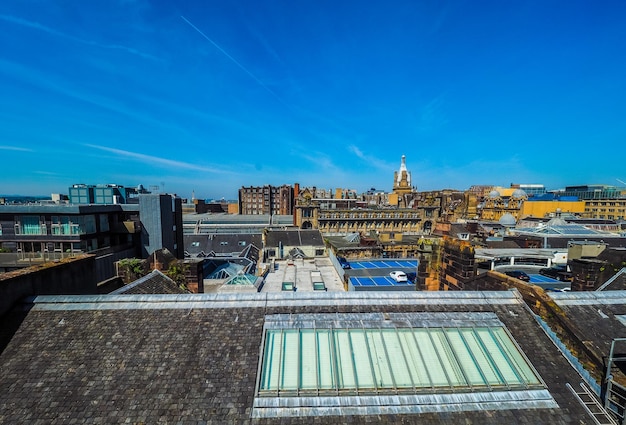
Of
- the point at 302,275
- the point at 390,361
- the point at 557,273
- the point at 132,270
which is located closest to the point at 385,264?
the point at 302,275

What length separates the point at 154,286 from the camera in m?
11.5

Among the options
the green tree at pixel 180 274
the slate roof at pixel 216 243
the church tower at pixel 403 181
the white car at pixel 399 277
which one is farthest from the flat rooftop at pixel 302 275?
the church tower at pixel 403 181

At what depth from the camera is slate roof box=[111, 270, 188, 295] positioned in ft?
35.5

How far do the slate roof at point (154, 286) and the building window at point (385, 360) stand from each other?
6842 millimetres

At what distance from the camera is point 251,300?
304 inches

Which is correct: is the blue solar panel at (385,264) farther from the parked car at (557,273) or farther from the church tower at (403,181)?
the church tower at (403,181)

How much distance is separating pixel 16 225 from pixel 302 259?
102ft

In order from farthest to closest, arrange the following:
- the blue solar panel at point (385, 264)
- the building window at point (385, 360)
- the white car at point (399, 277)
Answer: the blue solar panel at point (385, 264) < the white car at point (399, 277) < the building window at point (385, 360)

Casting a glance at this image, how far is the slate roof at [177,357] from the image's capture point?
532 centimetres

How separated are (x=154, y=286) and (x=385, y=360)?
33.2ft

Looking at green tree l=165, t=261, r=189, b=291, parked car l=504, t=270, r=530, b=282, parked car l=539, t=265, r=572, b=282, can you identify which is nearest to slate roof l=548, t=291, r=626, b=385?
parked car l=504, t=270, r=530, b=282

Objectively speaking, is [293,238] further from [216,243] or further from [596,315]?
[596,315]

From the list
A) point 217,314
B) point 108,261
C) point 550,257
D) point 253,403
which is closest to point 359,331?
point 253,403

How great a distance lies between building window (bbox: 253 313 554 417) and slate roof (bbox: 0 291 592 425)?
0.28 meters
